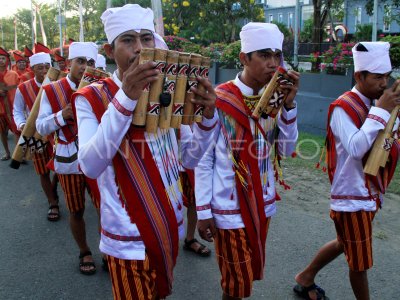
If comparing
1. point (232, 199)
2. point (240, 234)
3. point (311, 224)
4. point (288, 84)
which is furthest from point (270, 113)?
point (311, 224)

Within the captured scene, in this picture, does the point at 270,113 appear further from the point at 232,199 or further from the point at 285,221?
the point at 285,221

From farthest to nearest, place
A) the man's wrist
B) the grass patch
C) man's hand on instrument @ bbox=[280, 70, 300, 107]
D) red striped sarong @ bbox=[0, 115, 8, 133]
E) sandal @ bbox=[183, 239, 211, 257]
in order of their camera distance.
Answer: red striped sarong @ bbox=[0, 115, 8, 133], the grass patch, sandal @ bbox=[183, 239, 211, 257], the man's wrist, man's hand on instrument @ bbox=[280, 70, 300, 107]

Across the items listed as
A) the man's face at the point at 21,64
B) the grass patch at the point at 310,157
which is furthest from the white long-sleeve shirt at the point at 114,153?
the man's face at the point at 21,64

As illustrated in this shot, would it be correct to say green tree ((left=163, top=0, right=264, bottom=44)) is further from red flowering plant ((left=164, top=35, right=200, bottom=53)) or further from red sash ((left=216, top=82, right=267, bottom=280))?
red sash ((left=216, top=82, right=267, bottom=280))

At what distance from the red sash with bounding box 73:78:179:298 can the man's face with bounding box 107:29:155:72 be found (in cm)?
15

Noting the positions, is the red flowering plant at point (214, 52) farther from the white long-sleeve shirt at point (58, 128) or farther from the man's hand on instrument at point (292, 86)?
the man's hand on instrument at point (292, 86)

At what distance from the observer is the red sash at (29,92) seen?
6.59 m

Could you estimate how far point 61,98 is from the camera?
470 centimetres

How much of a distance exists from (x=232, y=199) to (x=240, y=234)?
9.4 inches

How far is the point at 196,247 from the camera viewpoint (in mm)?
4879

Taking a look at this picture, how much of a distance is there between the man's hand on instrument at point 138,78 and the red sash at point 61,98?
274 centimetres

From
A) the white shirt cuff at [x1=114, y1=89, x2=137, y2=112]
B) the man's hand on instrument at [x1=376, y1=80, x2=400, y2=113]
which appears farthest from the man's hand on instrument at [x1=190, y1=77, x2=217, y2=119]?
the man's hand on instrument at [x1=376, y1=80, x2=400, y2=113]

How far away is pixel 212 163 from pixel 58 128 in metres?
2.03

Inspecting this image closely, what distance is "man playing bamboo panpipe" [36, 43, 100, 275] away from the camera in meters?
4.47
